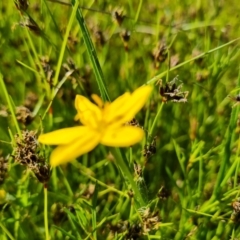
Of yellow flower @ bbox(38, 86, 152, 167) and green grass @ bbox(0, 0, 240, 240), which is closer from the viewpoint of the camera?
yellow flower @ bbox(38, 86, 152, 167)

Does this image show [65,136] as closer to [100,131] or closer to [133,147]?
[100,131]

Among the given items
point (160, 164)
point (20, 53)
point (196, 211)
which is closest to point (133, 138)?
point (196, 211)

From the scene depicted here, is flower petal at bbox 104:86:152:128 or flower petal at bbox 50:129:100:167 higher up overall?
flower petal at bbox 104:86:152:128

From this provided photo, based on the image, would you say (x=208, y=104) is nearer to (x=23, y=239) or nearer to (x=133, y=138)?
(x=23, y=239)

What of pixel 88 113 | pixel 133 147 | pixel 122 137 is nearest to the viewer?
pixel 122 137

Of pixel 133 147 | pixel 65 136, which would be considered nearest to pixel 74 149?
pixel 65 136

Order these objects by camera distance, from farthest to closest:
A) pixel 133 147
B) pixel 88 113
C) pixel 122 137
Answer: pixel 133 147, pixel 88 113, pixel 122 137
